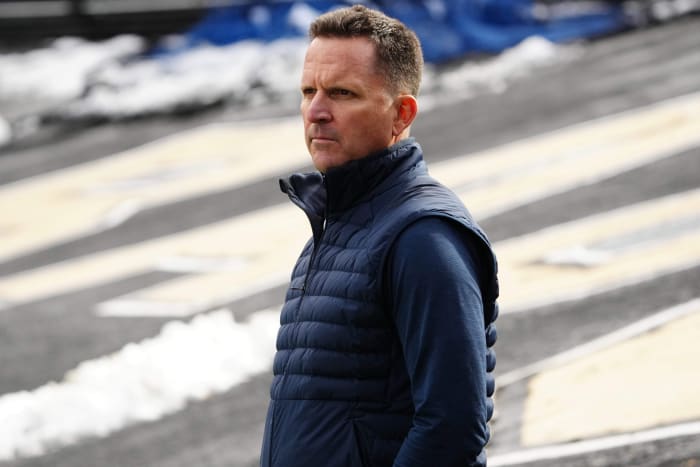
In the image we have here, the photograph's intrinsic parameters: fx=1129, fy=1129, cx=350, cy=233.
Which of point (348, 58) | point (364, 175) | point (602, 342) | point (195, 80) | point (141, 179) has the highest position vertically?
point (348, 58)

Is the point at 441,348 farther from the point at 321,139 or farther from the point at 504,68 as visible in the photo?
the point at 504,68

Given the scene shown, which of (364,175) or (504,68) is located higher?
(364,175)

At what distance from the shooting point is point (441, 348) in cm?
233

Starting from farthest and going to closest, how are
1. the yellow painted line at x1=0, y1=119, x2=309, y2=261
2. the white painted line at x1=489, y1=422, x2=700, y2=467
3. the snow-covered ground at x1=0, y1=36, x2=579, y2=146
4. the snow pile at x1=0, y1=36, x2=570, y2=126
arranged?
the snow pile at x1=0, y1=36, x2=570, y2=126
the snow-covered ground at x1=0, y1=36, x2=579, y2=146
the yellow painted line at x1=0, y1=119, x2=309, y2=261
the white painted line at x1=489, y1=422, x2=700, y2=467

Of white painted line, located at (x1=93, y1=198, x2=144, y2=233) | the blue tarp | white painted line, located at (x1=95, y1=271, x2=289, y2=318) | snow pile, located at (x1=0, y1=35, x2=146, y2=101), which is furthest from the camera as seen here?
snow pile, located at (x1=0, y1=35, x2=146, y2=101)

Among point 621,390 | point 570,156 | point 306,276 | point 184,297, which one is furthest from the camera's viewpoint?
point 570,156

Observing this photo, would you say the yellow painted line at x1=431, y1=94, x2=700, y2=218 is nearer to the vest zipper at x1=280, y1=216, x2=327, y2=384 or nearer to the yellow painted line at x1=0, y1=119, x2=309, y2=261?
the yellow painted line at x1=0, y1=119, x2=309, y2=261

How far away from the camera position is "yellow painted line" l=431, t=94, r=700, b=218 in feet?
36.8

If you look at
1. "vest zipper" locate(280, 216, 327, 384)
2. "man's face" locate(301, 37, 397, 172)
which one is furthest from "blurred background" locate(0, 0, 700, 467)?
"man's face" locate(301, 37, 397, 172)

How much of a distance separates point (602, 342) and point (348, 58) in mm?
4941

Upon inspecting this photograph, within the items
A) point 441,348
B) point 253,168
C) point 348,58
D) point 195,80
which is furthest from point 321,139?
point 195,80

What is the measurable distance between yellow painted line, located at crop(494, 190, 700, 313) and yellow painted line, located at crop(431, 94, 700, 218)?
108 cm

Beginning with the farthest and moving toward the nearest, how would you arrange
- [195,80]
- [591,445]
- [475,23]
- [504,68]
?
[195,80] → [475,23] → [504,68] → [591,445]

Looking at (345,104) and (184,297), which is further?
(184,297)
